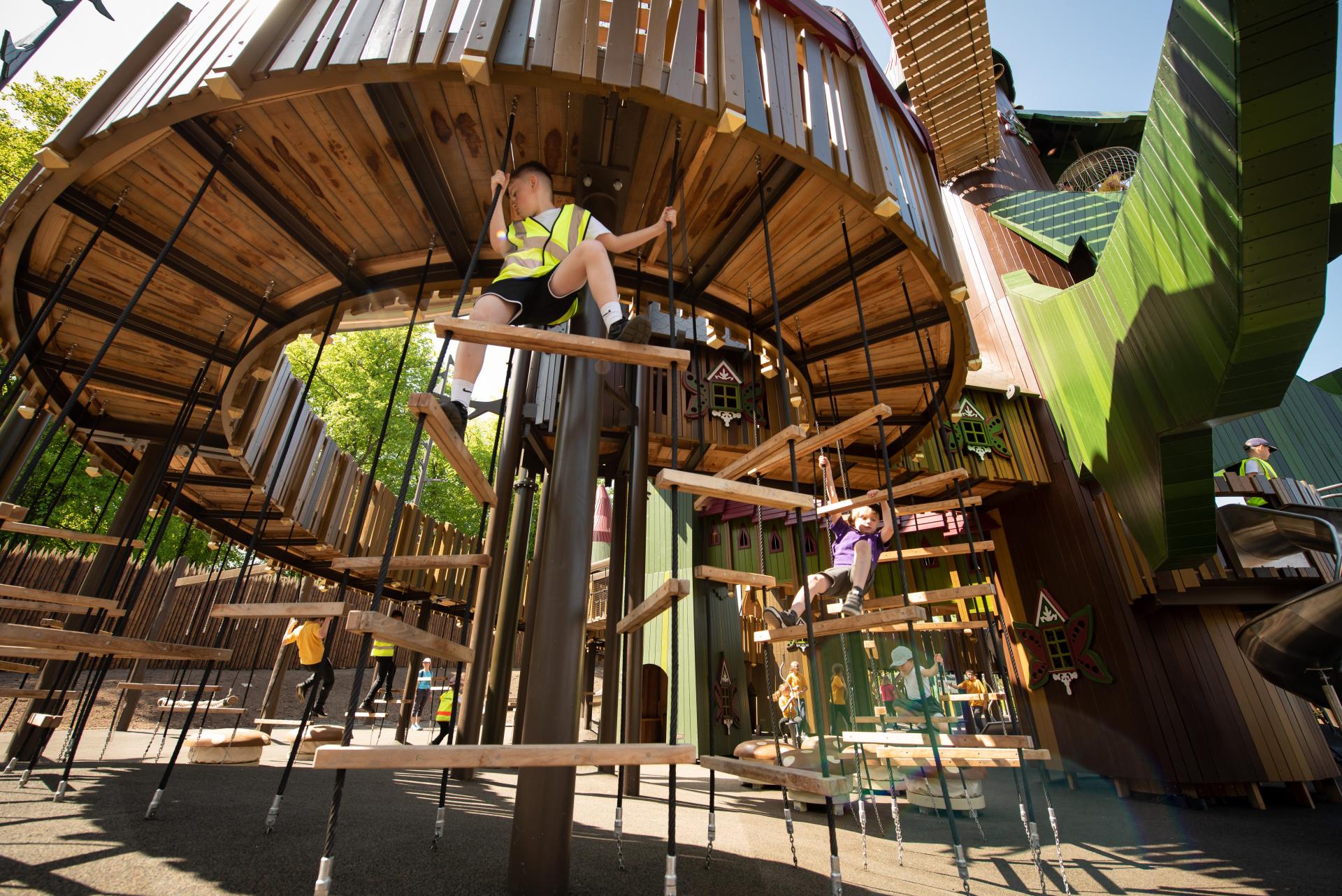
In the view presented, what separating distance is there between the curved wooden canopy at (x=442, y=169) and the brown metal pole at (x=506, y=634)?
385cm

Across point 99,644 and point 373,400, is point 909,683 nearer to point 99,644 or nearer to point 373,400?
point 99,644

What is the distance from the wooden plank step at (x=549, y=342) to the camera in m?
2.93

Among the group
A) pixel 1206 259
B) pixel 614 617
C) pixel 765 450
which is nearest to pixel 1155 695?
pixel 1206 259

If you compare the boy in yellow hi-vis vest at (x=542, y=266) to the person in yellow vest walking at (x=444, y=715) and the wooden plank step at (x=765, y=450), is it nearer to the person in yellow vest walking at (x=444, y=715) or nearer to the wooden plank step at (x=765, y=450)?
the wooden plank step at (x=765, y=450)

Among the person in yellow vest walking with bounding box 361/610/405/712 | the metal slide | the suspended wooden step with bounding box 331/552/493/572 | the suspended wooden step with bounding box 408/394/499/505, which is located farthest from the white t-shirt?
the person in yellow vest walking with bounding box 361/610/405/712

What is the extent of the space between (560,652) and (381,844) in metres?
2.06

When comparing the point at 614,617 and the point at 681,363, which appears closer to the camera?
the point at 681,363

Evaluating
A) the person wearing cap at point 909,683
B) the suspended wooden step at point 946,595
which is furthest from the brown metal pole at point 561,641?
the person wearing cap at point 909,683

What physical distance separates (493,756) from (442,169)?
404cm

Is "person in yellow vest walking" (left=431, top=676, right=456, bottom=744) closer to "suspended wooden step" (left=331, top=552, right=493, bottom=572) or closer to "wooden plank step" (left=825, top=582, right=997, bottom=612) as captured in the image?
"suspended wooden step" (left=331, top=552, right=493, bottom=572)

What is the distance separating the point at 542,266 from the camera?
12.4 feet

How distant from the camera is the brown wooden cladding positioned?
29.0 feet

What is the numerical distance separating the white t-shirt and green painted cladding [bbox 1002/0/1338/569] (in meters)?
3.84

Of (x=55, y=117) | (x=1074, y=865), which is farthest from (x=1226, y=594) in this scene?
(x=55, y=117)
